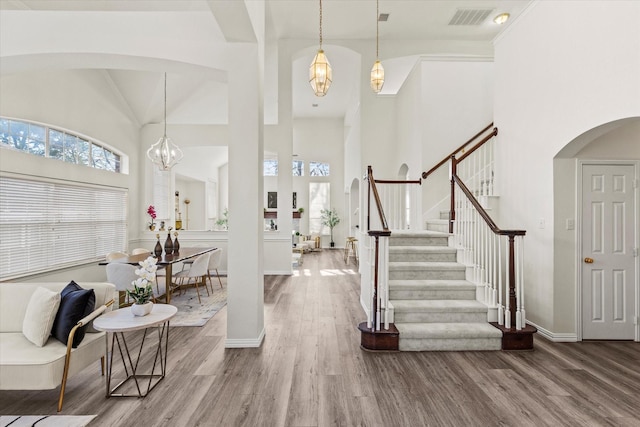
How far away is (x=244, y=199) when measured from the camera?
11.9ft

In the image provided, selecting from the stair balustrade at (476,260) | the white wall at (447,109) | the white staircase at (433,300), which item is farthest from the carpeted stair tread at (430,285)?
the white wall at (447,109)

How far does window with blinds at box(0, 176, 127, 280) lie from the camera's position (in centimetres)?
429

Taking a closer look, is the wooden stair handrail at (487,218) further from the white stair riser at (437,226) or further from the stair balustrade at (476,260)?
the white stair riser at (437,226)

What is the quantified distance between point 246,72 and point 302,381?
310 cm

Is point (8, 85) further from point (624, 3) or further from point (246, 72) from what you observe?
point (624, 3)

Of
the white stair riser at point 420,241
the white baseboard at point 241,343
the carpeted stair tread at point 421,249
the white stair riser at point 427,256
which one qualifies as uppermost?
the white stair riser at point 420,241

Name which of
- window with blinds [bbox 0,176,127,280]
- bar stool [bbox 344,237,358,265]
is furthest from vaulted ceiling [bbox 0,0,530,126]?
bar stool [bbox 344,237,358,265]

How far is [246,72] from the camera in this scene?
3645 mm

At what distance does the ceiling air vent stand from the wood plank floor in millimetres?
5738

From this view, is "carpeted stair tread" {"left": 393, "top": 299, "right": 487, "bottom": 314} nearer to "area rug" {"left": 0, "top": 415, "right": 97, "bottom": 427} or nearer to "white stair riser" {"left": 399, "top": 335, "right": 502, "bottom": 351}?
"white stair riser" {"left": 399, "top": 335, "right": 502, "bottom": 351}

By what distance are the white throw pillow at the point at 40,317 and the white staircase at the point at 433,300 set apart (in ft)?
10.0

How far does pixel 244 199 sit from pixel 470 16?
5818 mm

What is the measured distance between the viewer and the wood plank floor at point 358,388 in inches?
92.4

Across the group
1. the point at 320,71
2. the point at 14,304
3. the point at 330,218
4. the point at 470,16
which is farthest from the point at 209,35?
the point at 330,218
